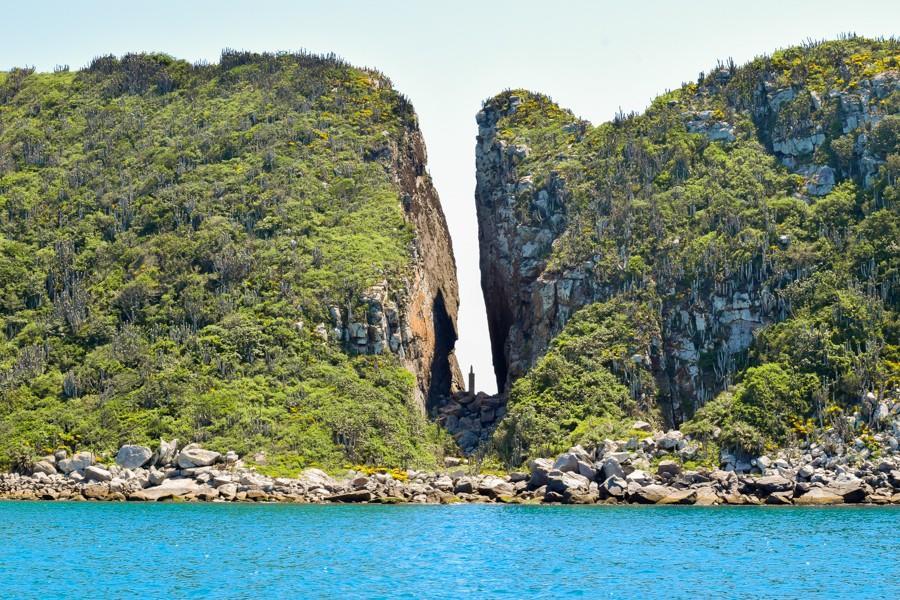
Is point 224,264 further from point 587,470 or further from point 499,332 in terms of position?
point 587,470

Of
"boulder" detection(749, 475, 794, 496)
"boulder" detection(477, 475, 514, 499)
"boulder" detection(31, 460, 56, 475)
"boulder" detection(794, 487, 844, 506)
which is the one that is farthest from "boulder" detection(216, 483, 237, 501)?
"boulder" detection(794, 487, 844, 506)

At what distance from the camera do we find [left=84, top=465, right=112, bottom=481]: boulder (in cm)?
8431

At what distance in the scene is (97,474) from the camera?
277ft

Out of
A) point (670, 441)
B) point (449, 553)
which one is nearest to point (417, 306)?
point (670, 441)

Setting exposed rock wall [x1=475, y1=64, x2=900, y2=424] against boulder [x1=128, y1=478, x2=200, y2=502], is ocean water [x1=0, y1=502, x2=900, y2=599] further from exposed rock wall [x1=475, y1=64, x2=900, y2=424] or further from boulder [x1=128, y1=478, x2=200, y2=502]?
exposed rock wall [x1=475, y1=64, x2=900, y2=424]

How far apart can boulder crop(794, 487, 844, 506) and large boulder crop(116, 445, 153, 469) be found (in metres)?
47.3

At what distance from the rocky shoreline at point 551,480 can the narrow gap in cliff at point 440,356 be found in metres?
30.1

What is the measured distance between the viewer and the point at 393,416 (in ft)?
328

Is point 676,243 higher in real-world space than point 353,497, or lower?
higher

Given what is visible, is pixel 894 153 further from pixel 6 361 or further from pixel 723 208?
pixel 6 361

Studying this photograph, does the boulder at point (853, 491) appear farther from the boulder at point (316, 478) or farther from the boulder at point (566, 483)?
the boulder at point (316, 478)

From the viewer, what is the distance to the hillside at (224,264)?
3728 inches

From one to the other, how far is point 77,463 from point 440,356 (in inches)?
1922

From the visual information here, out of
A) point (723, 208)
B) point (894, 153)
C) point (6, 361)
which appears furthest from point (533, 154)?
point (6, 361)
